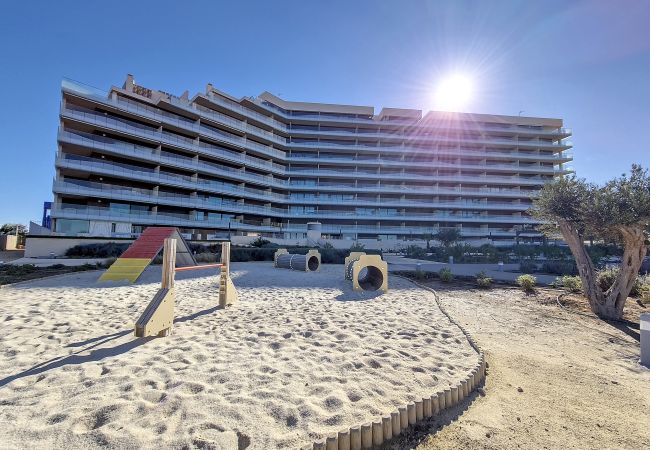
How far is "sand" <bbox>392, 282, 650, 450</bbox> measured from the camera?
2.78 metres

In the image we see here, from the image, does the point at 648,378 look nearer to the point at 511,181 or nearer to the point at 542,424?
the point at 542,424

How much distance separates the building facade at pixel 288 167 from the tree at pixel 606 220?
33653 millimetres

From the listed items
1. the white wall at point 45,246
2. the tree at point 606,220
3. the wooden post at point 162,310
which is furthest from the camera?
the white wall at point 45,246

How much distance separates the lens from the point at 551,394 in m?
3.64

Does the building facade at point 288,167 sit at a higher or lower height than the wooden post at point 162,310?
higher

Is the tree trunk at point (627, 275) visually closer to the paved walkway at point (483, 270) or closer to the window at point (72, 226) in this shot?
the paved walkway at point (483, 270)

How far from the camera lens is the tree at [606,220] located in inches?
314

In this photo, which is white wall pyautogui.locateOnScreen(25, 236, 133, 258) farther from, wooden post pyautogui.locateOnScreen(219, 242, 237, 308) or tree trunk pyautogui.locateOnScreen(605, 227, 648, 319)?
tree trunk pyautogui.locateOnScreen(605, 227, 648, 319)

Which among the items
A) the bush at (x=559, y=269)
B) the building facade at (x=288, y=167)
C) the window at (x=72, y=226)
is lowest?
the bush at (x=559, y=269)

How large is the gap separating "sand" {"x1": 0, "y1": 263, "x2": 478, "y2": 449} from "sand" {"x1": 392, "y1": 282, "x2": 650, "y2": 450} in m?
0.40

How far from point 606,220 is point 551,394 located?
6.82 metres

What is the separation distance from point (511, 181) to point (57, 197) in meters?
66.7

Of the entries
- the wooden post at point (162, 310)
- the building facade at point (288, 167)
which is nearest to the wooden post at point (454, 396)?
the wooden post at point (162, 310)

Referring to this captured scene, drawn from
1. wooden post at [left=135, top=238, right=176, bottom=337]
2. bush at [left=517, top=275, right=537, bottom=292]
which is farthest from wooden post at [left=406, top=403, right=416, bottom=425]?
bush at [left=517, top=275, right=537, bottom=292]
